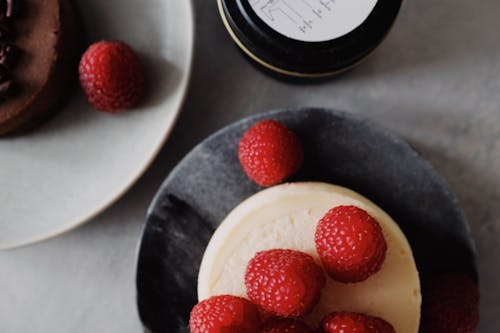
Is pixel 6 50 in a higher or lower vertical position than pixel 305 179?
higher

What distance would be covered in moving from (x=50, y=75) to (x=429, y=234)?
2.42ft

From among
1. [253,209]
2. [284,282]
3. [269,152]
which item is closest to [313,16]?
[269,152]

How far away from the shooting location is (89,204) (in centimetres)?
127

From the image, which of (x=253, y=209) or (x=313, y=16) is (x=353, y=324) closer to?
(x=253, y=209)

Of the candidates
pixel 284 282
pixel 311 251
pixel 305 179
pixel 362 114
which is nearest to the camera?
pixel 284 282

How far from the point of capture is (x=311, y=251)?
1.11 m

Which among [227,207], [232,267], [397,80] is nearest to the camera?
[232,267]

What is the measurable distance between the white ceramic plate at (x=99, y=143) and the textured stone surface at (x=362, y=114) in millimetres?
86

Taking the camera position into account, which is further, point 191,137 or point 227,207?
point 191,137

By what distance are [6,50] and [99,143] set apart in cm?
24

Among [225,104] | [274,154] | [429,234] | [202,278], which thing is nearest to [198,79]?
[225,104]

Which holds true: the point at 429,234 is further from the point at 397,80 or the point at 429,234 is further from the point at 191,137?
the point at 191,137

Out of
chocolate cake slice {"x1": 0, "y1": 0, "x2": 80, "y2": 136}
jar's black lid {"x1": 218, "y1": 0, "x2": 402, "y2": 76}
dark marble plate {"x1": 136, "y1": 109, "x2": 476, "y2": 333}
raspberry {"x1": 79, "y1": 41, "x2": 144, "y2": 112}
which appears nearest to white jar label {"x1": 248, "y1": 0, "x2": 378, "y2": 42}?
jar's black lid {"x1": 218, "y1": 0, "x2": 402, "y2": 76}

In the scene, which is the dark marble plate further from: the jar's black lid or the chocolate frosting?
the chocolate frosting
